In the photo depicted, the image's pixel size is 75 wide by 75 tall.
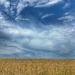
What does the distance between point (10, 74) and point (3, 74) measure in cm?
64

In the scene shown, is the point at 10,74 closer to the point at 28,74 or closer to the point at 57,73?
the point at 28,74

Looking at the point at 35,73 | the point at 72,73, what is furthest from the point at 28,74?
the point at 72,73

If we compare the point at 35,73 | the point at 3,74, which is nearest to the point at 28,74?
the point at 35,73

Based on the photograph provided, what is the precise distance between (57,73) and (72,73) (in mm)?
1033

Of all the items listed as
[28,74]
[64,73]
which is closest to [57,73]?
[64,73]

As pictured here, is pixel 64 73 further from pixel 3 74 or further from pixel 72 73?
pixel 3 74

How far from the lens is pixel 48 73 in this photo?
55.8 feet

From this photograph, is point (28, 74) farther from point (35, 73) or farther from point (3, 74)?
point (3, 74)

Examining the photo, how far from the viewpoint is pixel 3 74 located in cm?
1603

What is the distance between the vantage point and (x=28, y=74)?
1683cm

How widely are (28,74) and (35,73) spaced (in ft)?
1.75

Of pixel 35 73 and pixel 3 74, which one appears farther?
pixel 35 73

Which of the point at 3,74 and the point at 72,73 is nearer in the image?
the point at 3,74

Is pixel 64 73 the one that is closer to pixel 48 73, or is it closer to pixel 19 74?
pixel 48 73
